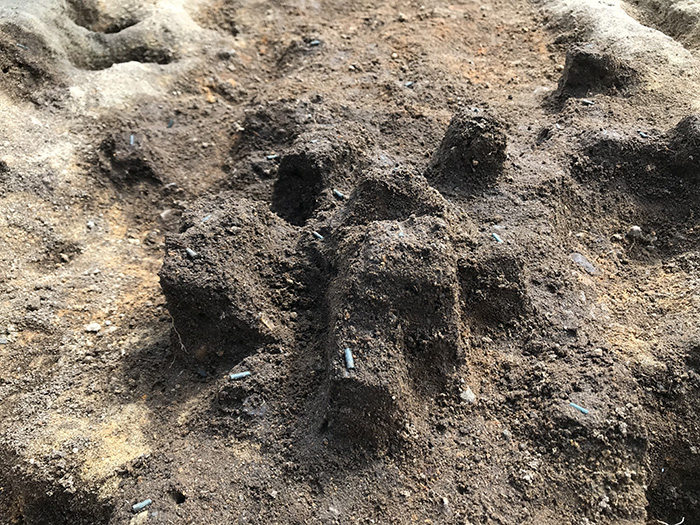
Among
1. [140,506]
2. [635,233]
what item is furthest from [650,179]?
[140,506]

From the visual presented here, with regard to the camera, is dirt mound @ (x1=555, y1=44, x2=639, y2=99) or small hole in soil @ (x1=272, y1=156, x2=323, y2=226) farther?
dirt mound @ (x1=555, y1=44, x2=639, y2=99)

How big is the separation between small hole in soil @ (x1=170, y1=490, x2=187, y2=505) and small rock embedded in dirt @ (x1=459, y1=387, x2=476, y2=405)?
1.48m

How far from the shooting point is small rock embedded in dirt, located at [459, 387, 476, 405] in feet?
9.86

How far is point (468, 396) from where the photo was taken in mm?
3016

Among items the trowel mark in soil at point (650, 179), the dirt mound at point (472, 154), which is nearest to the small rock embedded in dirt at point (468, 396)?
the dirt mound at point (472, 154)

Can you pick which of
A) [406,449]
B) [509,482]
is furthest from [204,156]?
[509,482]

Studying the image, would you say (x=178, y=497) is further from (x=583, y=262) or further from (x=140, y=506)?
(x=583, y=262)

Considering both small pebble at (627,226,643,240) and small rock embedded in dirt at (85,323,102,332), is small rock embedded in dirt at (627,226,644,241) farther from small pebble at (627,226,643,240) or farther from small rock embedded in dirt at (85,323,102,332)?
small rock embedded in dirt at (85,323,102,332)

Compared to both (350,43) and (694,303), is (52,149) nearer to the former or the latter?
(350,43)

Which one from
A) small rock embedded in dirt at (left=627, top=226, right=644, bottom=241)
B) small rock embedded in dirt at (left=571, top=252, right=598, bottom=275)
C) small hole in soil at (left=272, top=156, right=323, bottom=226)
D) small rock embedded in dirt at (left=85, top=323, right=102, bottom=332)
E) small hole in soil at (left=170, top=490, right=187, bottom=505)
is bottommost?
small rock embedded in dirt at (left=85, top=323, right=102, bottom=332)

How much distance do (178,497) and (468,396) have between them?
155 cm

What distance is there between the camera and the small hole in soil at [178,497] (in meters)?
2.70

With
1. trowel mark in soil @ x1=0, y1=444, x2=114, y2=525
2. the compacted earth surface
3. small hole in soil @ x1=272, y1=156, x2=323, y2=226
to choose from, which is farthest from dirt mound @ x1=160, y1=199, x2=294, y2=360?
trowel mark in soil @ x1=0, y1=444, x2=114, y2=525

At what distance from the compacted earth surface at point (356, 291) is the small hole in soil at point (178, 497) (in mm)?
15
